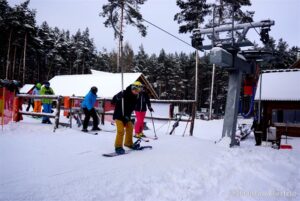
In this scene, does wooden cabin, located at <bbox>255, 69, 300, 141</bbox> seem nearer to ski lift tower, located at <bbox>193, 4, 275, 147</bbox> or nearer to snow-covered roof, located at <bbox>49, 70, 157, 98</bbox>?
ski lift tower, located at <bbox>193, 4, 275, 147</bbox>

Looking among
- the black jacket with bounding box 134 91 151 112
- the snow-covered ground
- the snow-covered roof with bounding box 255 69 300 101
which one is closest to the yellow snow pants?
the snow-covered ground

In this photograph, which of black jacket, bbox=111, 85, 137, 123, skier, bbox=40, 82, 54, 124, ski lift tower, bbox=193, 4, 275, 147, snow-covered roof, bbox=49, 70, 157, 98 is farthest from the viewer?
snow-covered roof, bbox=49, 70, 157, 98

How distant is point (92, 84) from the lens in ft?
103

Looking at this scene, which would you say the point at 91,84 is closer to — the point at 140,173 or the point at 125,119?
the point at 125,119

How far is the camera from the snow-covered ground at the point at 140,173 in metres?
4.04

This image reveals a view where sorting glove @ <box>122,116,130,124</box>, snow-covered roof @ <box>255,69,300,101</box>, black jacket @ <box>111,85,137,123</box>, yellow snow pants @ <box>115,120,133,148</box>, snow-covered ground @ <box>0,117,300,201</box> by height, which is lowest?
snow-covered ground @ <box>0,117,300,201</box>

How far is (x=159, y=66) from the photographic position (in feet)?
199

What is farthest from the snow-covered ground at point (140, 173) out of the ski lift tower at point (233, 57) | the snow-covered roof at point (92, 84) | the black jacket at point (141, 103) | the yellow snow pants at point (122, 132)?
the snow-covered roof at point (92, 84)

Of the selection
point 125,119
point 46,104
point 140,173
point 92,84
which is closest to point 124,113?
point 125,119

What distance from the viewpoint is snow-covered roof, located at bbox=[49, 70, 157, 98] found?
28766mm

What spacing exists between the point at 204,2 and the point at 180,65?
3644cm

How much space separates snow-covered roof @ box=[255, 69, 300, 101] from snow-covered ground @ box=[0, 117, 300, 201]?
10.3 meters

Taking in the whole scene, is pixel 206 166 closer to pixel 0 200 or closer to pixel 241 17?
pixel 0 200

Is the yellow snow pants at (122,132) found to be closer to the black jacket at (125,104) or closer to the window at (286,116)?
the black jacket at (125,104)
